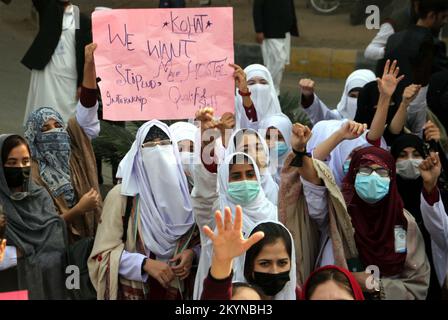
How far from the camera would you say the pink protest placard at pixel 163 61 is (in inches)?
182

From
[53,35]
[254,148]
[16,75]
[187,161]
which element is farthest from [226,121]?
[16,75]

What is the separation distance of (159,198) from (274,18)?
18.1 ft

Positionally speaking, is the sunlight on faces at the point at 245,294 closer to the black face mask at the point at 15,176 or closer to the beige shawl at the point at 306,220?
the beige shawl at the point at 306,220

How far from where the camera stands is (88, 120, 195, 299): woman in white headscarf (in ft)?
14.3

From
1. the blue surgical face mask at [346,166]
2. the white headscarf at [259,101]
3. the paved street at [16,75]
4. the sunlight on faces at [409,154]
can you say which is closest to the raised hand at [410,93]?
the sunlight on faces at [409,154]

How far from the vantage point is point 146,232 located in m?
4.38

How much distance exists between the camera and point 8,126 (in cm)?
897

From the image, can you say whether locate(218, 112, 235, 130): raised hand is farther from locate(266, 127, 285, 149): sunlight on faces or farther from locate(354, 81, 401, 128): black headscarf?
locate(354, 81, 401, 128): black headscarf

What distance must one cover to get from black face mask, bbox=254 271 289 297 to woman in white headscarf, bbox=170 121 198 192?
963 millimetres

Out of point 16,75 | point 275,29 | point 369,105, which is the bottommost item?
point 369,105

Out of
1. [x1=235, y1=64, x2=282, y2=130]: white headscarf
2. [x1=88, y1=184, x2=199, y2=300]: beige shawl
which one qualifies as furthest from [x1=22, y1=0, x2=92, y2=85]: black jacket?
[x1=88, y1=184, x2=199, y2=300]: beige shawl

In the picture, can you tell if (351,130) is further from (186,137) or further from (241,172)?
(186,137)
